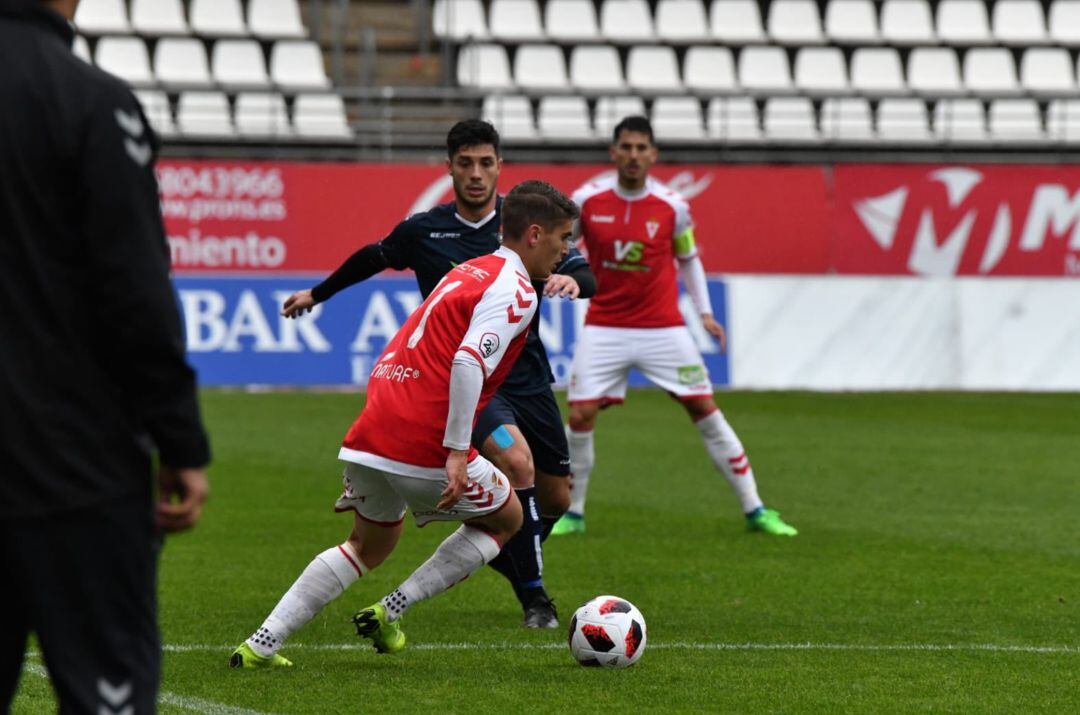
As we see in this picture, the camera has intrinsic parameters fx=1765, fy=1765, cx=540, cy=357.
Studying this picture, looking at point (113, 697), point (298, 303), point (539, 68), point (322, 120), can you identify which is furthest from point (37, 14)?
point (539, 68)

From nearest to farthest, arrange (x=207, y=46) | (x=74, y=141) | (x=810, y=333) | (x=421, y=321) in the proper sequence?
(x=74, y=141)
(x=421, y=321)
(x=810, y=333)
(x=207, y=46)

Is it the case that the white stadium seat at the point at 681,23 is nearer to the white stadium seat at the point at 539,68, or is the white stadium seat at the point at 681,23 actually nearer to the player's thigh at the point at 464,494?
the white stadium seat at the point at 539,68

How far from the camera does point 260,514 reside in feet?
35.3

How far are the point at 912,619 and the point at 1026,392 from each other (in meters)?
13.1

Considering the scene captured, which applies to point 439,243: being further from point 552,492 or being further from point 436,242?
point 552,492

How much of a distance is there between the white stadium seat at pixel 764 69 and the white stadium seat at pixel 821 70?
0.65 feet

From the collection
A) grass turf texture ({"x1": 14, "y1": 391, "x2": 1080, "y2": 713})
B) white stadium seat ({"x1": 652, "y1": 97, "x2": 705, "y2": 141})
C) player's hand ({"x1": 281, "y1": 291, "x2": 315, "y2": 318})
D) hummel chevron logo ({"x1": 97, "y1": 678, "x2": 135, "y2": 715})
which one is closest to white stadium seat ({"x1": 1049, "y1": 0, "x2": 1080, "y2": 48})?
white stadium seat ({"x1": 652, "y1": 97, "x2": 705, "y2": 141})

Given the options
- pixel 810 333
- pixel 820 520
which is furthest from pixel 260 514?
pixel 810 333

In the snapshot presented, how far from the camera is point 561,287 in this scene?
659 cm

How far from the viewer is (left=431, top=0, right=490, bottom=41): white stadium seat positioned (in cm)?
2509

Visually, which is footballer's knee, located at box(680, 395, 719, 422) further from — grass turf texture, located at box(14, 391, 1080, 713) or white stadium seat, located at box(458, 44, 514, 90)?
white stadium seat, located at box(458, 44, 514, 90)

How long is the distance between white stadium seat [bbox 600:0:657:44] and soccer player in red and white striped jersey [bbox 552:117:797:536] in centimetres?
1545

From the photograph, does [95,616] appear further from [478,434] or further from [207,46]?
[207,46]

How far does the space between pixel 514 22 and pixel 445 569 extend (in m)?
19.9
